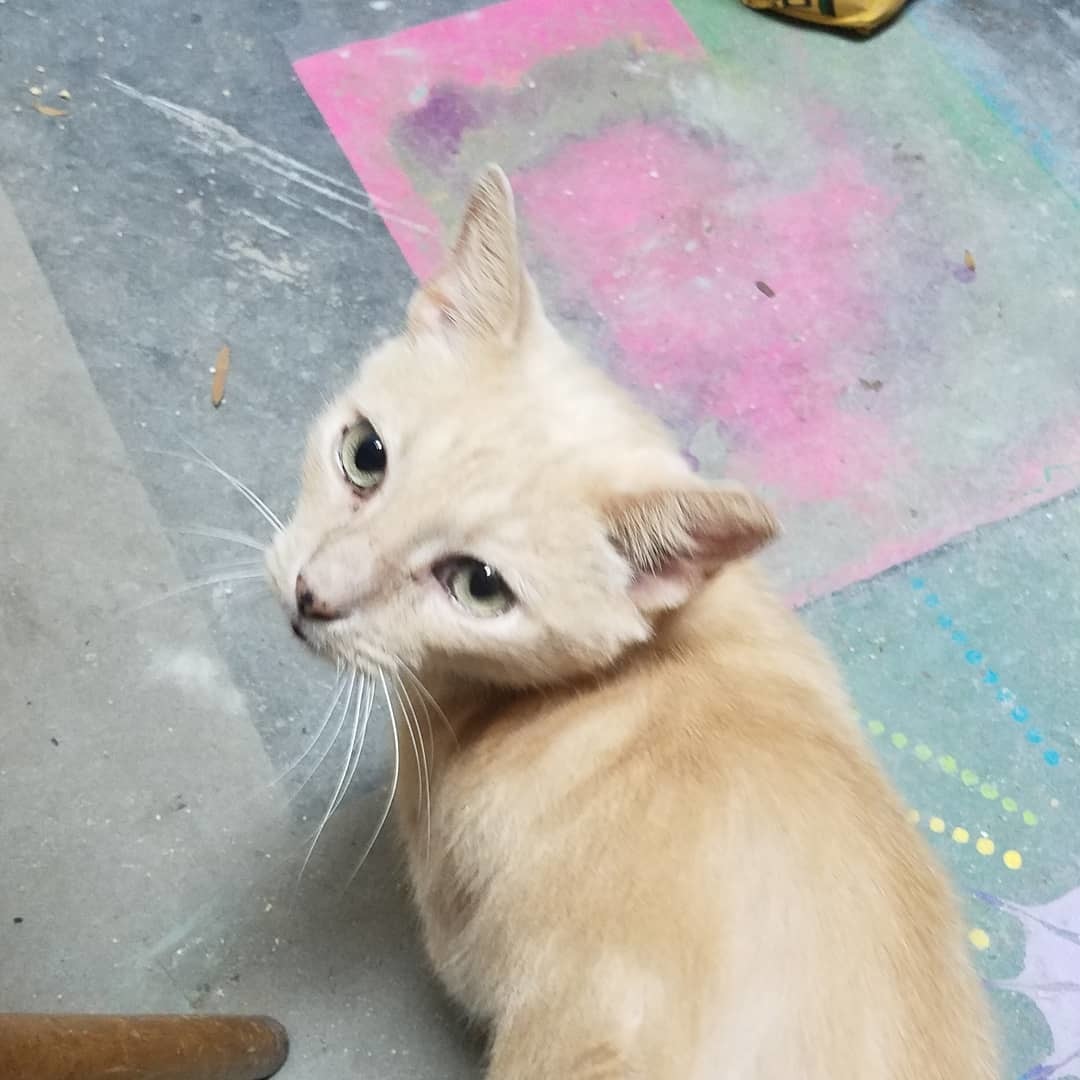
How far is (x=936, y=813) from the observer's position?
1459mm

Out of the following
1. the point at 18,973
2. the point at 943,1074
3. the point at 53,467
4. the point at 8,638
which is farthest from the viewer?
the point at 53,467

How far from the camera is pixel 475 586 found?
0.89 meters

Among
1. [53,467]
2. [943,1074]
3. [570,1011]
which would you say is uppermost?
[943,1074]

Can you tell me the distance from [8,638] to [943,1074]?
4.01 ft

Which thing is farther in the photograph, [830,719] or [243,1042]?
[243,1042]

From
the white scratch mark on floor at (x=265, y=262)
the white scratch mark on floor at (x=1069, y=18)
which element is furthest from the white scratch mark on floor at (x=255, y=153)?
the white scratch mark on floor at (x=1069, y=18)

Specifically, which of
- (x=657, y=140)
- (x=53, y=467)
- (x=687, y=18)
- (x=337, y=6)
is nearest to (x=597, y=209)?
(x=657, y=140)

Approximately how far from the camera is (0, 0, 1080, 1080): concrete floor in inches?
52.7

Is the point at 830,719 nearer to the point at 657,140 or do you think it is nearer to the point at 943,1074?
the point at 943,1074

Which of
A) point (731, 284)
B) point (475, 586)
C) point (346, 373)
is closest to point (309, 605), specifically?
point (475, 586)

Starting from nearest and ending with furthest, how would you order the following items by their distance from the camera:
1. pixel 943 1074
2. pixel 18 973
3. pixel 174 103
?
pixel 943 1074 < pixel 18 973 < pixel 174 103

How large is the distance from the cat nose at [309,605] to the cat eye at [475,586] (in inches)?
3.8

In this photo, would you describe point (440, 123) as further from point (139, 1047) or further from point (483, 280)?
point (139, 1047)

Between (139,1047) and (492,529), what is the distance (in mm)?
538
